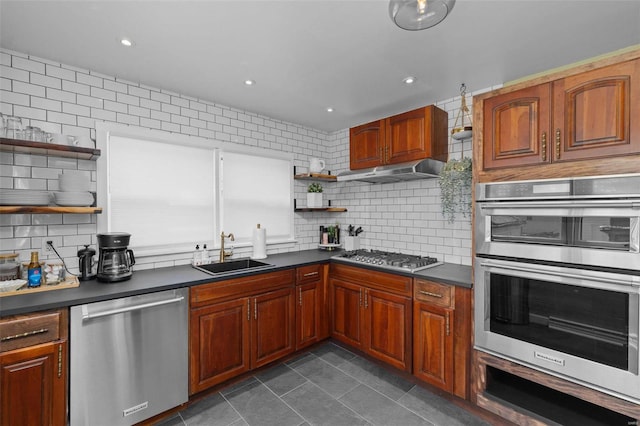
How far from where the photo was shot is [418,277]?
7.91ft

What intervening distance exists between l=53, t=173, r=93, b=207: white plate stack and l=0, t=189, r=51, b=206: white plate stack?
76 millimetres

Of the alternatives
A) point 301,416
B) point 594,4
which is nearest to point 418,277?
point 301,416

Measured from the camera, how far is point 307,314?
2.98 m

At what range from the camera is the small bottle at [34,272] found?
1879 mm

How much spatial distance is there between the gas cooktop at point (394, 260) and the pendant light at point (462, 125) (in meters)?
1.20

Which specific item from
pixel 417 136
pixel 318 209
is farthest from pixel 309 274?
pixel 417 136

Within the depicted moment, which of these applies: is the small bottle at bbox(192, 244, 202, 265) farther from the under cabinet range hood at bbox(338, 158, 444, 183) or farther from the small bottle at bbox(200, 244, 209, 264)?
the under cabinet range hood at bbox(338, 158, 444, 183)

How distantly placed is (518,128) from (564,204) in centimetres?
56

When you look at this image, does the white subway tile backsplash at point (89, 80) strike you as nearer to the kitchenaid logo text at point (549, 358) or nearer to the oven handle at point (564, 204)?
the oven handle at point (564, 204)

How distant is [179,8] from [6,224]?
1.87m

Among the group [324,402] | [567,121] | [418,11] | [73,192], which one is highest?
[418,11]

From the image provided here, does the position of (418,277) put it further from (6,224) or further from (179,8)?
(6,224)

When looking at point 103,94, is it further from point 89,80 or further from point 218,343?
point 218,343

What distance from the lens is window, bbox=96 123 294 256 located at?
2.45 meters
